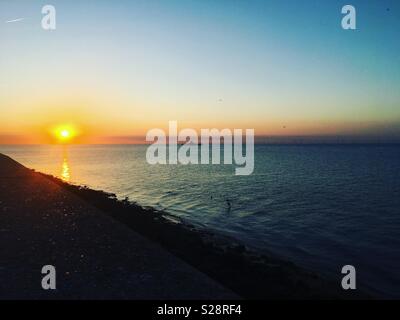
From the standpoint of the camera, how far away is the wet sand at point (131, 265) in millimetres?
12336

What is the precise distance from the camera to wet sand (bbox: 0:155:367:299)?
40.5 feet

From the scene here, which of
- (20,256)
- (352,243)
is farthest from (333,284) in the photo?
(20,256)

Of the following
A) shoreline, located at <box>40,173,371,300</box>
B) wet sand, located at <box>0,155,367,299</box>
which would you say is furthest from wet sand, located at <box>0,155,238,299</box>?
shoreline, located at <box>40,173,371,300</box>

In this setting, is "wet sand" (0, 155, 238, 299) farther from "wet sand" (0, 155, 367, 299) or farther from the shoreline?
the shoreline

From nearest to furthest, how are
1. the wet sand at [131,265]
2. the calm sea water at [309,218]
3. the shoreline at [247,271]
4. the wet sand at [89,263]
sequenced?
the wet sand at [89,263]
the wet sand at [131,265]
the shoreline at [247,271]
the calm sea water at [309,218]

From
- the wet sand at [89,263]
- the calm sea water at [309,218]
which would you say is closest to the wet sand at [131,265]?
the wet sand at [89,263]

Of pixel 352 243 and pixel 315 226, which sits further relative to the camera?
pixel 315 226

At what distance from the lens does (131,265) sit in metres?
14.4

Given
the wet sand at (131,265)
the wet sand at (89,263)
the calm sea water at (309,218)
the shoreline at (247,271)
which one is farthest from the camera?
the calm sea water at (309,218)

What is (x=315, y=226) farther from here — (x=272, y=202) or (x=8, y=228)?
(x=8, y=228)

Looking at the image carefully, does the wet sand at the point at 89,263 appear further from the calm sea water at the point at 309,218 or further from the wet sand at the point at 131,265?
the calm sea water at the point at 309,218

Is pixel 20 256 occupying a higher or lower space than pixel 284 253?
higher
